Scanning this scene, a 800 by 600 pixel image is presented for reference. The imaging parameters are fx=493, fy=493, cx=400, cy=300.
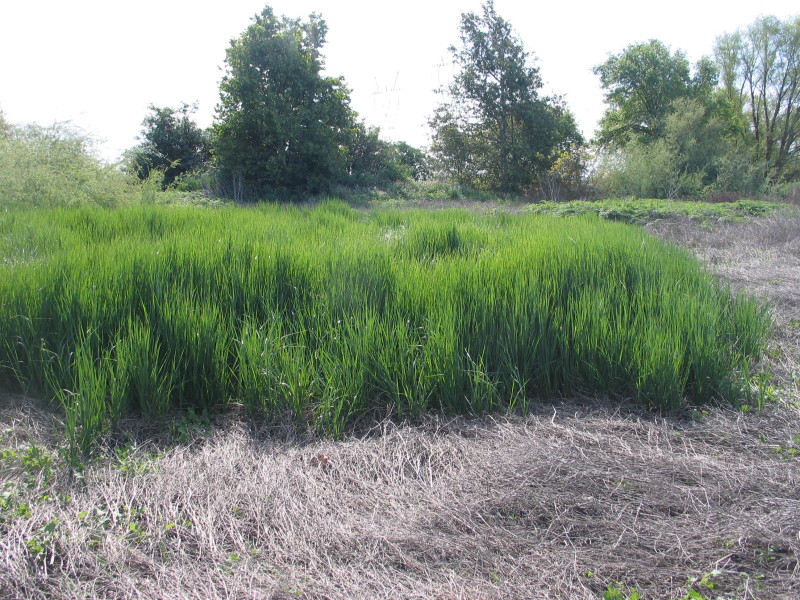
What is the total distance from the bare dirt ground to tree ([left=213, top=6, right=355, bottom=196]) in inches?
561

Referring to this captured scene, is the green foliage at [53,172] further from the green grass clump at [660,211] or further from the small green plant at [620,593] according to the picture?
the small green plant at [620,593]

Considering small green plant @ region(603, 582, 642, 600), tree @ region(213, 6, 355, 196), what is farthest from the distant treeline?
small green plant @ region(603, 582, 642, 600)

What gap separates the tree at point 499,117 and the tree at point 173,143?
1120 centimetres

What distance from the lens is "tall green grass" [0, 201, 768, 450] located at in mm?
2320

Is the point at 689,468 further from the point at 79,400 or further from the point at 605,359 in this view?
the point at 79,400

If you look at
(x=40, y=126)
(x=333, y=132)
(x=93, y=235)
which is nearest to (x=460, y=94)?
(x=333, y=132)

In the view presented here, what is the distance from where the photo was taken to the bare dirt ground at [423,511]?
141 cm

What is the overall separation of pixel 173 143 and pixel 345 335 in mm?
19024

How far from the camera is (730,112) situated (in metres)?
30.8

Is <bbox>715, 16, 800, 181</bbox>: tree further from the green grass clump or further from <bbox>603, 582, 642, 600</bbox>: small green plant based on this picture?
<bbox>603, 582, 642, 600</bbox>: small green plant

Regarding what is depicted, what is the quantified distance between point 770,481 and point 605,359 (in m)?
0.93

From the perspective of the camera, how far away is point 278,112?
49.1ft

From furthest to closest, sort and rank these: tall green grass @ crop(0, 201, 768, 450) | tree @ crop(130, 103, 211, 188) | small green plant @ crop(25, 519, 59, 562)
→ tree @ crop(130, 103, 211, 188) → tall green grass @ crop(0, 201, 768, 450) → small green plant @ crop(25, 519, 59, 562)

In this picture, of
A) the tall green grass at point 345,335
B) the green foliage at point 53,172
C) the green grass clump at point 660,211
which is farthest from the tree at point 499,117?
the tall green grass at point 345,335
